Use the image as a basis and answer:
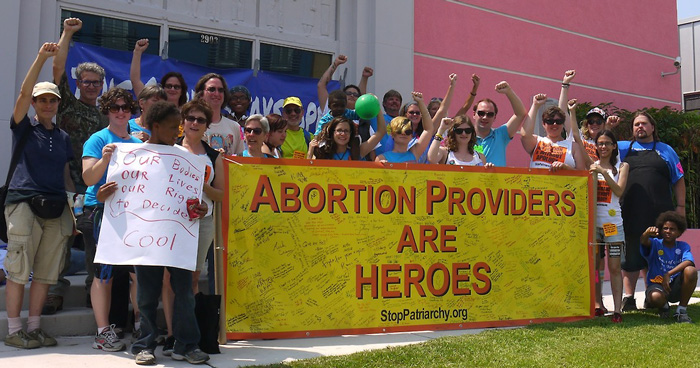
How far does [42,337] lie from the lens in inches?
196

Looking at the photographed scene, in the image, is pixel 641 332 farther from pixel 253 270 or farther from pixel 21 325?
pixel 21 325

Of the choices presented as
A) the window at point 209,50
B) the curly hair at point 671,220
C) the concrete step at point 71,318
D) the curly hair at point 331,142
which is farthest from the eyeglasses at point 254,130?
the curly hair at point 671,220

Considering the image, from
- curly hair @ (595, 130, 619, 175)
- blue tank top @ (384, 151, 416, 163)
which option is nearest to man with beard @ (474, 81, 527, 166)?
curly hair @ (595, 130, 619, 175)

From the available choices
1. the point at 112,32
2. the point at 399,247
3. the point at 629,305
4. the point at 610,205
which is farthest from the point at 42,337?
the point at 629,305

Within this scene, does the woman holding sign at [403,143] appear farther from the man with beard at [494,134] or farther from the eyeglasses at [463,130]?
the man with beard at [494,134]

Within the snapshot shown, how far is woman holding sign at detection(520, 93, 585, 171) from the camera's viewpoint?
695 centimetres

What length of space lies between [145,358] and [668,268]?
5227mm

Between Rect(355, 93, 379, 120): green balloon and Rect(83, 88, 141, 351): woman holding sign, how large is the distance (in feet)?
7.16

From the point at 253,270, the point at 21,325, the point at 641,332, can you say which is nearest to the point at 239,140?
the point at 253,270

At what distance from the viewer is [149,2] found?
27.5 feet

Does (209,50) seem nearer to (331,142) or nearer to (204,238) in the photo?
(331,142)

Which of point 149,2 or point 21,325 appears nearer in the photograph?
point 21,325

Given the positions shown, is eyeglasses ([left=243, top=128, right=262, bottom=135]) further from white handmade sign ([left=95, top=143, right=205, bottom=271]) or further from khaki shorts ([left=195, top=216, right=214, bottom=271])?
white handmade sign ([left=95, top=143, right=205, bottom=271])

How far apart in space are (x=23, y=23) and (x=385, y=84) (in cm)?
479
